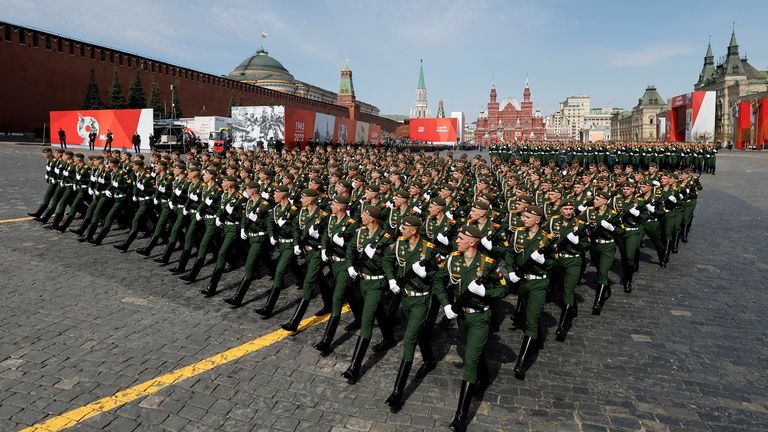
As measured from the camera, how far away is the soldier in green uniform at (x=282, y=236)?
6816 millimetres

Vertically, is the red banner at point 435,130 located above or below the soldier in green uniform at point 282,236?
above

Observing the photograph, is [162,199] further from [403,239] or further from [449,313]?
[449,313]

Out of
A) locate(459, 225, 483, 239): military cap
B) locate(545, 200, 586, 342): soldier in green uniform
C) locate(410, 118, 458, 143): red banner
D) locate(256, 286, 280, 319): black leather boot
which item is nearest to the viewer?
locate(459, 225, 483, 239): military cap

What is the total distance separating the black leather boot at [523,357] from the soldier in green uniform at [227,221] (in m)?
4.70

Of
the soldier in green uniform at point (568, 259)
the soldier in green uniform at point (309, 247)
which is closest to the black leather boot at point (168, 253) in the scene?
the soldier in green uniform at point (309, 247)

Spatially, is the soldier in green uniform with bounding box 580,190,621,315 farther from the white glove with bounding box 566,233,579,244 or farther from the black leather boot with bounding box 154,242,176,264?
the black leather boot with bounding box 154,242,176,264

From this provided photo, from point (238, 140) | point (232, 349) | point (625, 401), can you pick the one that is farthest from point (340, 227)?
point (238, 140)

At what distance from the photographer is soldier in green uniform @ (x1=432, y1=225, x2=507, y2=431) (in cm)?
454

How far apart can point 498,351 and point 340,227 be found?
2.52 m

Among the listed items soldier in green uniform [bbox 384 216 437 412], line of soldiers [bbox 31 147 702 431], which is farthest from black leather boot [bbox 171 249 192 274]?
soldier in green uniform [bbox 384 216 437 412]

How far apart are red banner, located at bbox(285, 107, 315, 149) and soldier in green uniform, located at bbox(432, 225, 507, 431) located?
2742 centimetres

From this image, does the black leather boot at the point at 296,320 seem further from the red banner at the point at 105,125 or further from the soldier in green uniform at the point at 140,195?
the red banner at the point at 105,125

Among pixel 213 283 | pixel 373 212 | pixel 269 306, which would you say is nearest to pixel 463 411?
pixel 373 212

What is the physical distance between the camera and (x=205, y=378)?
202 inches
